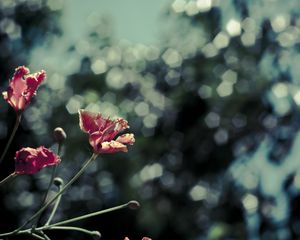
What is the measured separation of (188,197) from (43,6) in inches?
172

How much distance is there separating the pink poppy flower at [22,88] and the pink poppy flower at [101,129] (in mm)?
153

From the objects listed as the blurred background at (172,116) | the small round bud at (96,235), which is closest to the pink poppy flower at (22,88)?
the small round bud at (96,235)

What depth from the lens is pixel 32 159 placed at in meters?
1.75

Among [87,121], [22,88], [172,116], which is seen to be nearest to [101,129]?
[87,121]

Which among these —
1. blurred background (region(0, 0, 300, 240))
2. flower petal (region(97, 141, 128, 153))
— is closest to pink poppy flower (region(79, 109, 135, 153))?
flower petal (region(97, 141, 128, 153))

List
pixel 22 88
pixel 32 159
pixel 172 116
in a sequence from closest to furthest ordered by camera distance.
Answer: pixel 32 159 → pixel 22 88 → pixel 172 116

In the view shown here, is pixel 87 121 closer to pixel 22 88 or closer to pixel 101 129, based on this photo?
pixel 101 129

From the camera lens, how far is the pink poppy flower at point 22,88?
1.88 meters

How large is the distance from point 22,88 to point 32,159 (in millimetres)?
234

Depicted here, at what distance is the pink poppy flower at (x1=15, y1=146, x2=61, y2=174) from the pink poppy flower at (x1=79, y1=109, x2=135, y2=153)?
0.19 metres

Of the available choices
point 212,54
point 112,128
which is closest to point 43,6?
point 212,54

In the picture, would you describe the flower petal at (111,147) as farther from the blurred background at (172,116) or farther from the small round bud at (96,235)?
the blurred background at (172,116)

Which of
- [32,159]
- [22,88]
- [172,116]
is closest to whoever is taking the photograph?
[32,159]

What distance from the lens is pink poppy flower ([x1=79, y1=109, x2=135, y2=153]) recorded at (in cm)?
193
